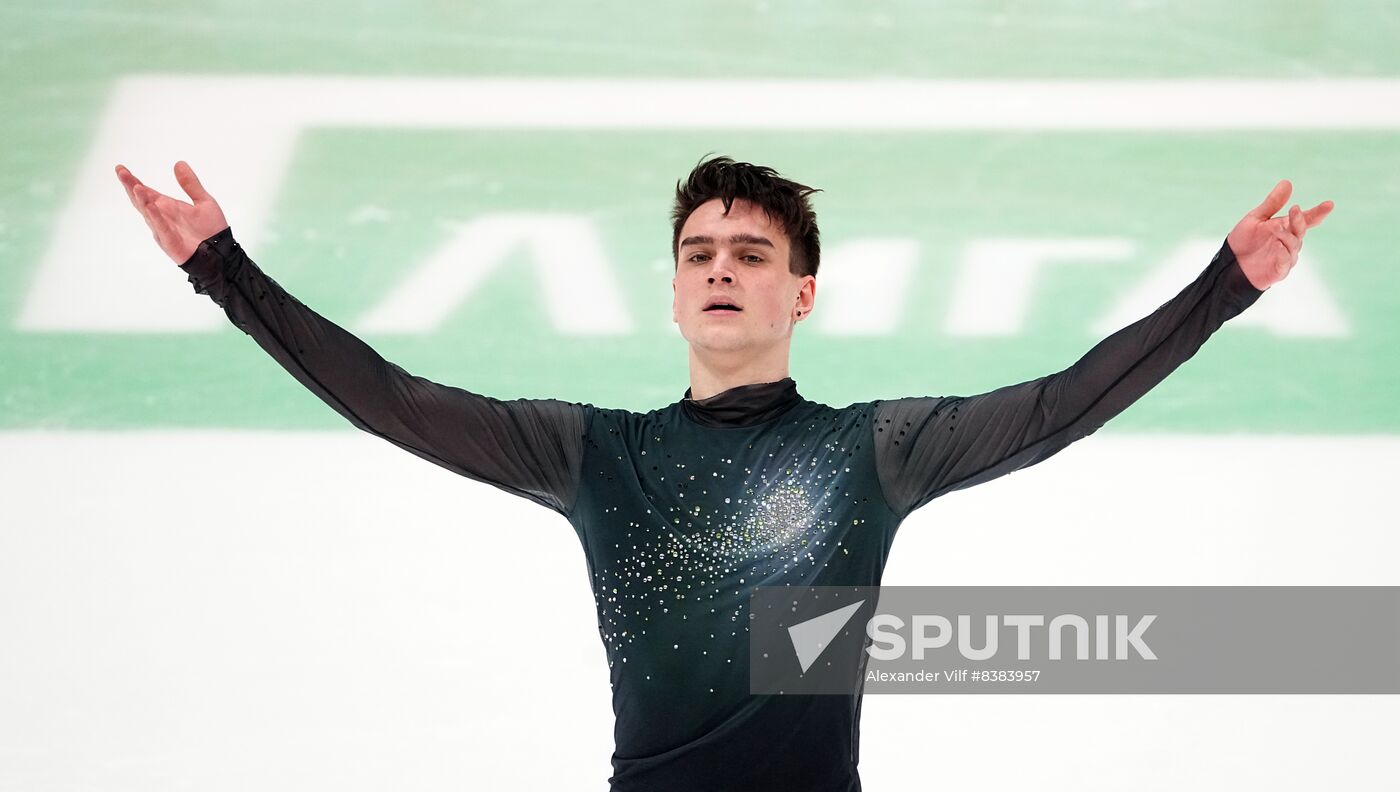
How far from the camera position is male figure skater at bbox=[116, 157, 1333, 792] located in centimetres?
251

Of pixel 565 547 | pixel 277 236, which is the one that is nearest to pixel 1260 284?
pixel 565 547

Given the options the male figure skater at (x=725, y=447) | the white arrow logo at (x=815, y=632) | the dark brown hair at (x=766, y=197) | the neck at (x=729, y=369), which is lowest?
the white arrow logo at (x=815, y=632)

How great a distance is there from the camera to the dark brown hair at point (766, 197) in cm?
296

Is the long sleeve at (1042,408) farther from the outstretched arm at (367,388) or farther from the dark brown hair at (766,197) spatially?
the outstretched arm at (367,388)

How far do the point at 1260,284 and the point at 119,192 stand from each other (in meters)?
3.70

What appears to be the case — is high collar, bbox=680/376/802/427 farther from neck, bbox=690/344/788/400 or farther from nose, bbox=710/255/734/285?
nose, bbox=710/255/734/285

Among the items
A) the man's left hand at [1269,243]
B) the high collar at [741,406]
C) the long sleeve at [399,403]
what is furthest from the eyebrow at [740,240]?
the man's left hand at [1269,243]

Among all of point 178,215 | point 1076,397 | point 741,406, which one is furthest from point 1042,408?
point 178,215

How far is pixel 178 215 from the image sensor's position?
8.31 feet

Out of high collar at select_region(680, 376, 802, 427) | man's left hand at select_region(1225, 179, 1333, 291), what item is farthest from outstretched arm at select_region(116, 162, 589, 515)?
man's left hand at select_region(1225, 179, 1333, 291)

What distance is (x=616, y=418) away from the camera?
2.83m

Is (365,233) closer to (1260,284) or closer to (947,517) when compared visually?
(947,517)

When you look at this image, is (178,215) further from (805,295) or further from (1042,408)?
(1042,408)

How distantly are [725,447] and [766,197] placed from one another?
545 mm
